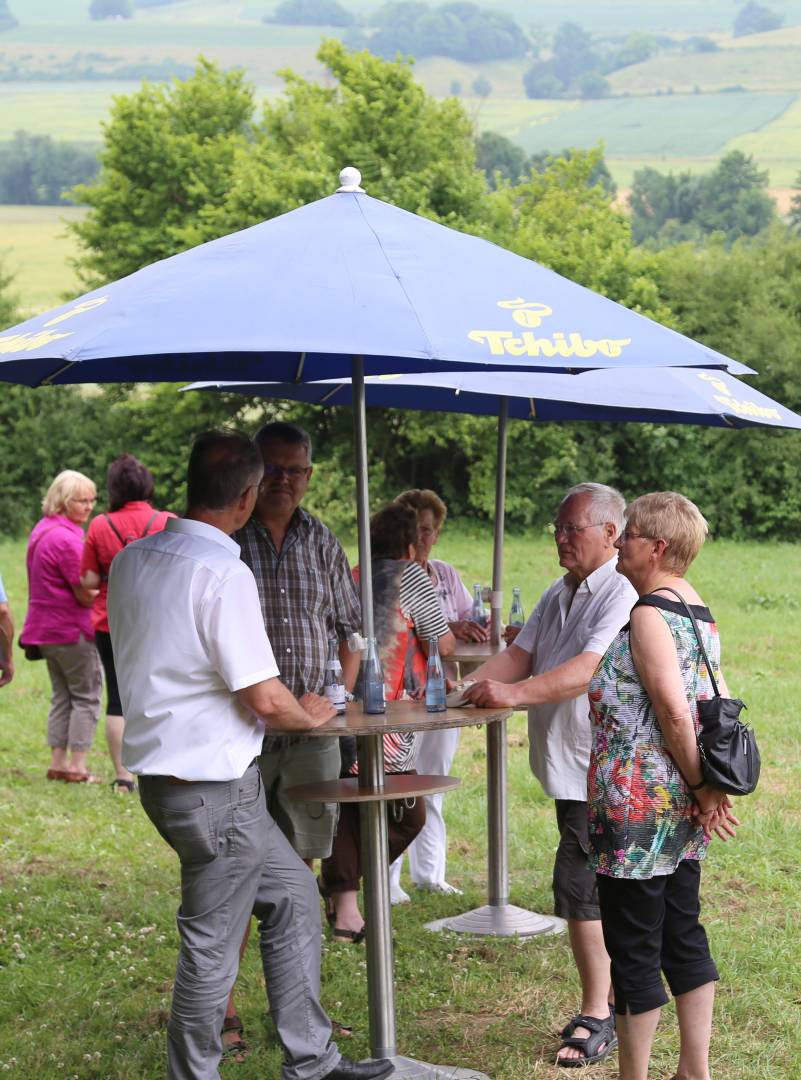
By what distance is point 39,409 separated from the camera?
21766mm

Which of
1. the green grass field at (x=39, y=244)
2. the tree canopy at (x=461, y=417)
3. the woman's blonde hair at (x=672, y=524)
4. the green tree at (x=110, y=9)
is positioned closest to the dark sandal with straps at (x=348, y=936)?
the woman's blonde hair at (x=672, y=524)

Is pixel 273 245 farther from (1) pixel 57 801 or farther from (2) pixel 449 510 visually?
(2) pixel 449 510

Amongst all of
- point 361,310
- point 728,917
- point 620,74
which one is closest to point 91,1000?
point 728,917

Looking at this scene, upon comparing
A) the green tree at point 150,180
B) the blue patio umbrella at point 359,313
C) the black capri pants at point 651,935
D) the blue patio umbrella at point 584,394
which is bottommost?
the black capri pants at point 651,935

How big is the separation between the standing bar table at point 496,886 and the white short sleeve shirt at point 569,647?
3.01 feet

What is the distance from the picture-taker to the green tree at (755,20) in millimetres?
127062

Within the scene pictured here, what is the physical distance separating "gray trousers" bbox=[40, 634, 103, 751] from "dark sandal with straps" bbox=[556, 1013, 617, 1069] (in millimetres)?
4658

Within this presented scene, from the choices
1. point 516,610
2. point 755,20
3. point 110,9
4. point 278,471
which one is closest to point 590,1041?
point 278,471

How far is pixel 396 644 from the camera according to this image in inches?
222

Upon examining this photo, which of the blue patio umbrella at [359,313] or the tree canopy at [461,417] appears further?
the tree canopy at [461,417]

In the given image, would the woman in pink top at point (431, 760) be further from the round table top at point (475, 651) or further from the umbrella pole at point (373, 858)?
the umbrella pole at point (373, 858)

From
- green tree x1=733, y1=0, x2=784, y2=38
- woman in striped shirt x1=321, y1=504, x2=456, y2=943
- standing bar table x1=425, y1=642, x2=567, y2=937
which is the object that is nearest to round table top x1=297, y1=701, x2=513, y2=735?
woman in striped shirt x1=321, y1=504, x2=456, y2=943

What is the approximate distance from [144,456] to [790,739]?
15.0 metres

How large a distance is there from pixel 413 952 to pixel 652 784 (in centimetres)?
223
